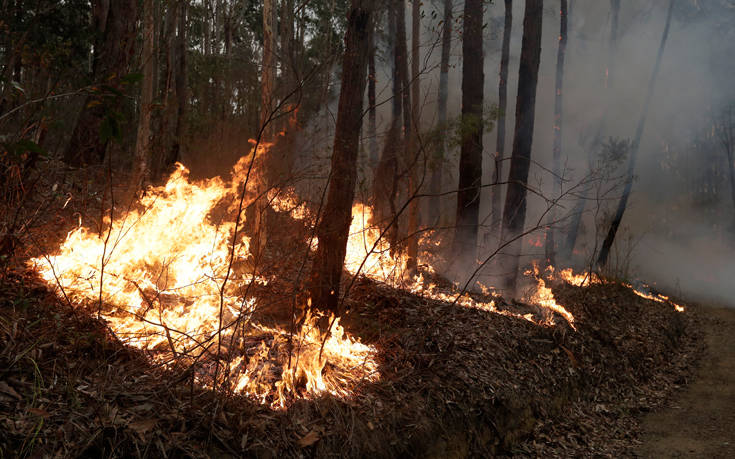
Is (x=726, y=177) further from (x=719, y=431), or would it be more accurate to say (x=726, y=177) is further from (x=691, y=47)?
(x=719, y=431)

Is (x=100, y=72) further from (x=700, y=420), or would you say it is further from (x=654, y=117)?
(x=654, y=117)

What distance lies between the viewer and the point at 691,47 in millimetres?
22547

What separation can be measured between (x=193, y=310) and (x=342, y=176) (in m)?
2.11

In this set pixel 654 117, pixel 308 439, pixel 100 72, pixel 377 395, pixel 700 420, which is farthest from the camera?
pixel 654 117

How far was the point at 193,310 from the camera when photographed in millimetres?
4637

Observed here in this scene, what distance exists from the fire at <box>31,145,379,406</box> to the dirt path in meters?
3.69

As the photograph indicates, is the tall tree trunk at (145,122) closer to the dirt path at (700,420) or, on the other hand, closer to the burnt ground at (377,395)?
the burnt ground at (377,395)

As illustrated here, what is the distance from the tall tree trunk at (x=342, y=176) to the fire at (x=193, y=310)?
0.50 meters

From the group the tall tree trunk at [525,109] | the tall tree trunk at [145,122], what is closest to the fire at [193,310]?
the tall tree trunk at [145,122]

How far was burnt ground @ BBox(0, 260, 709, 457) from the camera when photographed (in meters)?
2.83

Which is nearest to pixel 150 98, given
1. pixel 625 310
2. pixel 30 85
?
pixel 30 85

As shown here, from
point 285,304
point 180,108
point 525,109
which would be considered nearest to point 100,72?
point 180,108

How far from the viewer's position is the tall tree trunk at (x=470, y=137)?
9.44 metres

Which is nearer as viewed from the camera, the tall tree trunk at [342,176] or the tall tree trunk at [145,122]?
the tall tree trunk at [342,176]
